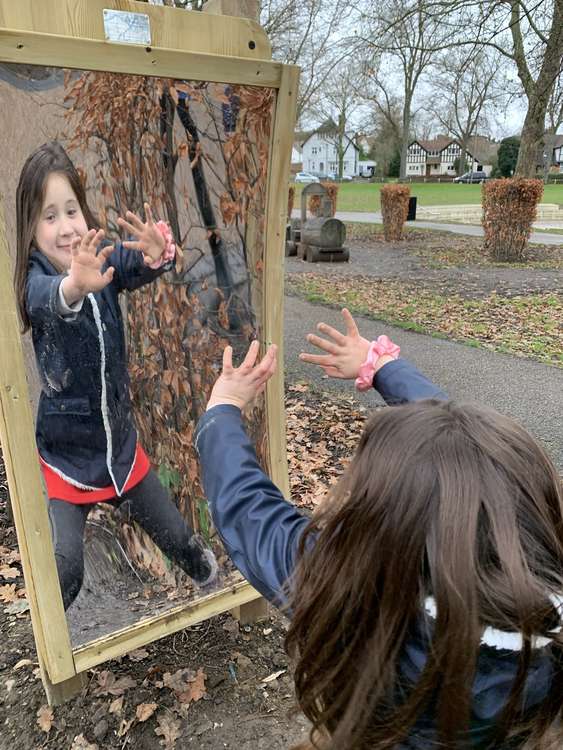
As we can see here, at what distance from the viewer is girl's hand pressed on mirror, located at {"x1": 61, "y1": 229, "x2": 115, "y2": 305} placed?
179 cm

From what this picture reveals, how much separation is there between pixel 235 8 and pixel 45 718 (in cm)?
254

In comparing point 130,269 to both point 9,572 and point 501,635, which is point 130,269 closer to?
point 501,635

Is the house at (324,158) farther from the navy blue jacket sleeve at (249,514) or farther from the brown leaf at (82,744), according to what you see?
the navy blue jacket sleeve at (249,514)

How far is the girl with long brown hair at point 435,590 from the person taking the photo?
3.19 feet

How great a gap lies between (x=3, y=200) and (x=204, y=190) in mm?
642

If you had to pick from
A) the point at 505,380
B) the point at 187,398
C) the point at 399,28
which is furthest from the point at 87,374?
the point at 399,28

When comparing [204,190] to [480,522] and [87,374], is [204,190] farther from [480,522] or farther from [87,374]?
[480,522]

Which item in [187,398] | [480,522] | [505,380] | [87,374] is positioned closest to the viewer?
[480,522]

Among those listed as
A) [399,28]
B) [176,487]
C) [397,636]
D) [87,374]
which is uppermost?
[399,28]

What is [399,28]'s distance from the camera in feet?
51.8

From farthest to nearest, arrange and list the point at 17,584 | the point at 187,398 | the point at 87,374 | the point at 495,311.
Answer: the point at 495,311, the point at 17,584, the point at 187,398, the point at 87,374

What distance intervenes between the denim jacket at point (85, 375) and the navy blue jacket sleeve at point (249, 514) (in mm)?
670

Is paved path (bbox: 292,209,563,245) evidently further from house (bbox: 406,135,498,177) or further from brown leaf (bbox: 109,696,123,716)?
house (bbox: 406,135,498,177)

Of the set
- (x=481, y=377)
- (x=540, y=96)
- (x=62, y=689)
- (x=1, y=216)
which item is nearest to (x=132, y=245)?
(x=1, y=216)
